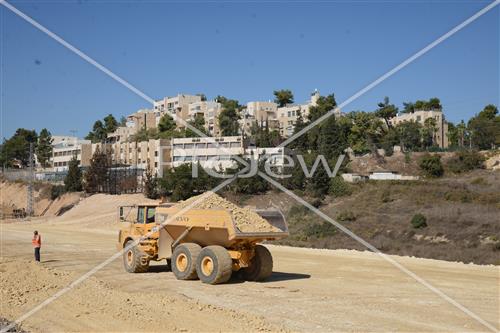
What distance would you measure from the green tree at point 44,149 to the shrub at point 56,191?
62709 mm

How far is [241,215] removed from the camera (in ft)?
57.1

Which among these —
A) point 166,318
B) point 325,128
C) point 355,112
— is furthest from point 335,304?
point 355,112

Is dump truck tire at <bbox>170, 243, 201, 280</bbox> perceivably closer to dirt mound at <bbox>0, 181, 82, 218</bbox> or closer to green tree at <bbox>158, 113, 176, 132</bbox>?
dirt mound at <bbox>0, 181, 82, 218</bbox>

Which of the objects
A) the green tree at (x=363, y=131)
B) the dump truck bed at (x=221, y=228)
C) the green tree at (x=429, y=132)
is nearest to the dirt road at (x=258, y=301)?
the dump truck bed at (x=221, y=228)

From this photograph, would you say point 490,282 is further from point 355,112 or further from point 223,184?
point 355,112

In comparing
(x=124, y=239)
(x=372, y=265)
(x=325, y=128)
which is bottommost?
(x=372, y=265)

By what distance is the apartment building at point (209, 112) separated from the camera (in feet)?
416

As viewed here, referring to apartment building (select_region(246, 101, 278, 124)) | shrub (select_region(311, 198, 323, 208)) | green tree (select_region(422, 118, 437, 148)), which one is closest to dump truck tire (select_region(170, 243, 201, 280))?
shrub (select_region(311, 198, 323, 208))

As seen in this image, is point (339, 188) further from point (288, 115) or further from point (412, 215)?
point (288, 115)

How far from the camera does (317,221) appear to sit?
156 ft

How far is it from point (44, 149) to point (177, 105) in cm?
3755

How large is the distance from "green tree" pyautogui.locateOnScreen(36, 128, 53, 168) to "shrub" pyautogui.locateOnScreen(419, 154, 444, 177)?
104 metres

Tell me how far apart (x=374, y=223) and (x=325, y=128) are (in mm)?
44414

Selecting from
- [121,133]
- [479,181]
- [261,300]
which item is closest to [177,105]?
[121,133]
